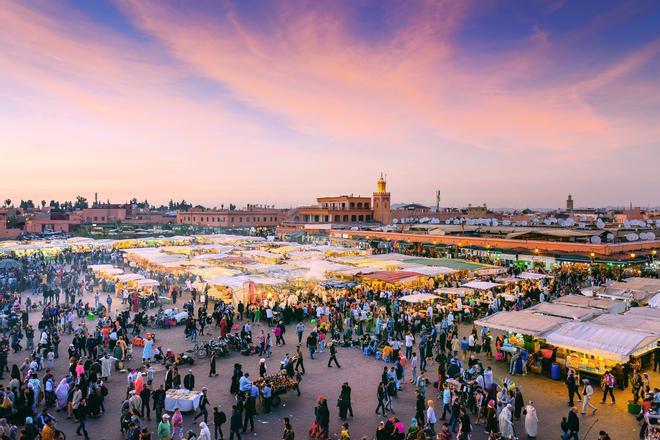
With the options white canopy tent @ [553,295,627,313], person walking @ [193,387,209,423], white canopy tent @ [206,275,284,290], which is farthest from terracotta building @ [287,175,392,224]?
person walking @ [193,387,209,423]

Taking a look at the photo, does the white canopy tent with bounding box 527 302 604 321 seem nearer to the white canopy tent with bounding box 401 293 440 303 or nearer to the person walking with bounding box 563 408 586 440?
the white canopy tent with bounding box 401 293 440 303

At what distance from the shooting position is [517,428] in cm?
977

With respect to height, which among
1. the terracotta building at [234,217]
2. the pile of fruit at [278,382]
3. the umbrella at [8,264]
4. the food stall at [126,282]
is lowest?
the pile of fruit at [278,382]

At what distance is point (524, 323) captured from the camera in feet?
44.3

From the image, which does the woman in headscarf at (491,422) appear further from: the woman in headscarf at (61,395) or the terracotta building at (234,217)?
the terracotta building at (234,217)

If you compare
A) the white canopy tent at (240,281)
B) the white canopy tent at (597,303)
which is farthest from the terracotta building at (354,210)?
the white canopy tent at (597,303)

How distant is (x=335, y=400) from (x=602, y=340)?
7.28 meters

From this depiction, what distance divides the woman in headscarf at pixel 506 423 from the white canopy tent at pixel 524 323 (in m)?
4.16

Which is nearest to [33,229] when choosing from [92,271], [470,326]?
[92,271]

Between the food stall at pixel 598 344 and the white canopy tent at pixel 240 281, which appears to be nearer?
the food stall at pixel 598 344

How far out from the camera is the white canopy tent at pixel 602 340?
11.1m

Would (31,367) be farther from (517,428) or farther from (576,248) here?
(576,248)

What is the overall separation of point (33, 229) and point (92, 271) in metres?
45.2

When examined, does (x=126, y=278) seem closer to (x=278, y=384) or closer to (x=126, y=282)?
(x=126, y=282)
